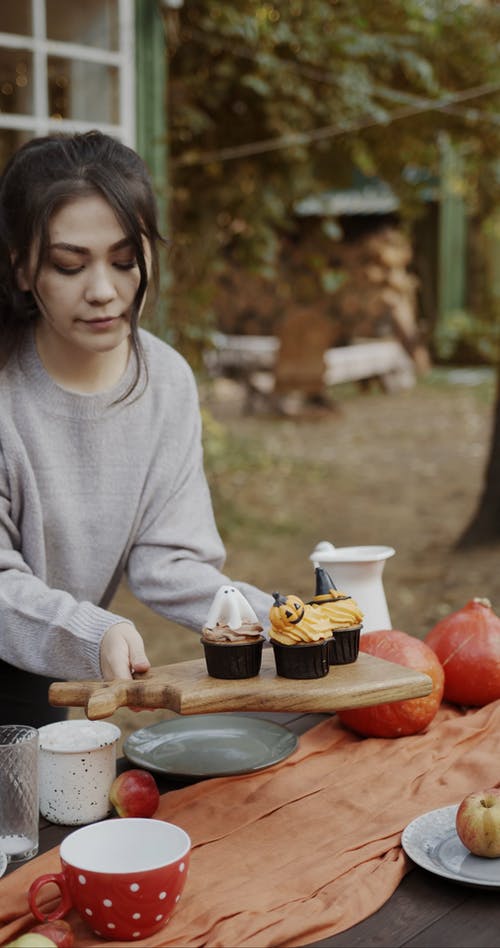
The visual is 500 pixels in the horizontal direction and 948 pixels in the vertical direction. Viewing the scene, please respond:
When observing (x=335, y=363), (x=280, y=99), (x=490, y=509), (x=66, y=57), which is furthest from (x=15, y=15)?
(x=335, y=363)

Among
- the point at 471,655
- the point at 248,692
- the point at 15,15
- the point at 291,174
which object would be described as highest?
the point at 15,15

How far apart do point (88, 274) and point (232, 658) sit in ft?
2.21

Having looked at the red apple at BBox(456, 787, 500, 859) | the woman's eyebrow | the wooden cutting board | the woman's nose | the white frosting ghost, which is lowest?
the red apple at BBox(456, 787, 500, 859)

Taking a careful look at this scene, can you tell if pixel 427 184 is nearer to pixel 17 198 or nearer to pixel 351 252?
pixel 351 252

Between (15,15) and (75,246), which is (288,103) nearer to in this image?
(15,15)

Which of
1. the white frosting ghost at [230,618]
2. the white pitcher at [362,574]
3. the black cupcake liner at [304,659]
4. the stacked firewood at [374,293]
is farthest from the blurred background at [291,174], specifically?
the stacked firewood at [374,293]

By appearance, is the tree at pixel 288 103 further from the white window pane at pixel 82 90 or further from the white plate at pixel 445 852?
the white plate at pixel 445 852

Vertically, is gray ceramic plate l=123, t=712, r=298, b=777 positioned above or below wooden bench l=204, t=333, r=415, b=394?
below

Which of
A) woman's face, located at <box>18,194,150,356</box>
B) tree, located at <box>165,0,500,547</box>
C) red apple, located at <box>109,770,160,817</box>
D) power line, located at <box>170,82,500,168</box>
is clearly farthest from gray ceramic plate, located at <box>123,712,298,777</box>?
power line, located at <box>170,82,500,168</box>

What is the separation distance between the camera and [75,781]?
1684mm

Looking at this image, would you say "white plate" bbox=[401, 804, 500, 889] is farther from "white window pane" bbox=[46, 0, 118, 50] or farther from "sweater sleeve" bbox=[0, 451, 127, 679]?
"white window pane" bbox=[46, 0, 118, 50]

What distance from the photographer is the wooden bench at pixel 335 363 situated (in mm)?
10938

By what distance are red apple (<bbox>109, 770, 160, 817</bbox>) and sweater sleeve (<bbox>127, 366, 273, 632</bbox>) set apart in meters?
0.40

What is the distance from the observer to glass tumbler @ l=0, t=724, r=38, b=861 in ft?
5.21
